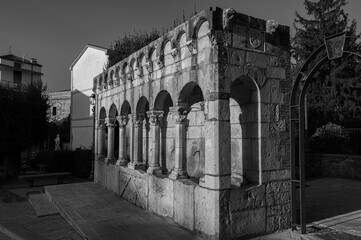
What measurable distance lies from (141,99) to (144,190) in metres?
2.03

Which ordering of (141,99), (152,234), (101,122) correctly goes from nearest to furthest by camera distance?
(152,234), (141,99), (101,122)

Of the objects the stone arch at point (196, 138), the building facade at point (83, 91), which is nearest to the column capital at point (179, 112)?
the stone arch at point (196, 138)

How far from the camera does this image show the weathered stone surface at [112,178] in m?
7.64

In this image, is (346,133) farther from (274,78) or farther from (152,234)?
(152,234)

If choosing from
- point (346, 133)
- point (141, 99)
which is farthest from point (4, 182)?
point (346, 133)

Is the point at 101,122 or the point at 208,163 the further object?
the point at 101,122

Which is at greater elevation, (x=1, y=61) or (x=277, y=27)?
(x=1, y=61)

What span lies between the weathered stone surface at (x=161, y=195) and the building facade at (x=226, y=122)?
2 centimetres

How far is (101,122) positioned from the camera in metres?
9.42

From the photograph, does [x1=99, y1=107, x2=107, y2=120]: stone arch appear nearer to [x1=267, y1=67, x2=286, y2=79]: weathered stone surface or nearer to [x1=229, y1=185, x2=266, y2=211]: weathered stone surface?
[x1=267, y1=67, x2=286, y2=79]: weathered stone surface

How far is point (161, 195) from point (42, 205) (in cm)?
345

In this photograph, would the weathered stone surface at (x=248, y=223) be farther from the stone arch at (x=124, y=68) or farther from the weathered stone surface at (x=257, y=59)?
the stone arch at (x=124, y=68)

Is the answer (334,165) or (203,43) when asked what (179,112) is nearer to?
(203,43)

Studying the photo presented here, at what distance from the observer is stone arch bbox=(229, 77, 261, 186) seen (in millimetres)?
4691
